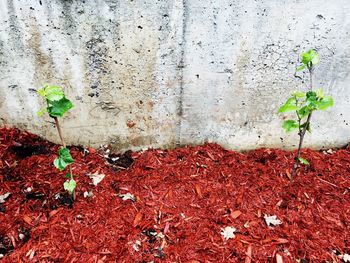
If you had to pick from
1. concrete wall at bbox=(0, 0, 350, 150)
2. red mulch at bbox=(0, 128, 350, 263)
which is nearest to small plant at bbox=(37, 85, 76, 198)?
red mulch at bbox=(0, 128, 350, 263)

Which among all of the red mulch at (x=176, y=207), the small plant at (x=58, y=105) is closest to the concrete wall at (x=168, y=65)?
the red mulch at (x=176, y=207)

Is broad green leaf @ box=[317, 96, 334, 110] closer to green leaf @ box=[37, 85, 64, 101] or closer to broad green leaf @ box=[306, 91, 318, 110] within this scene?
broad green leaf @ box=[306, 91, 318, 110]

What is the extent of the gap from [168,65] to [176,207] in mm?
1190

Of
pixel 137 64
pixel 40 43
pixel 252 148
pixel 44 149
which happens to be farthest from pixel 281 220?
pixel 40 43

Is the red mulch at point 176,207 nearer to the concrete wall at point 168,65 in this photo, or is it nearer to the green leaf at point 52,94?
the concrete wall at point 168,65

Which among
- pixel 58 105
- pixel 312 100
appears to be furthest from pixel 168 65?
pixel 312 100

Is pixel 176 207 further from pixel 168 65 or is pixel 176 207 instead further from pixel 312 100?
pixel 312 100

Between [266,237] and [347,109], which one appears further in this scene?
[347,109]

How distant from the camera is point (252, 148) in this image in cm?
346

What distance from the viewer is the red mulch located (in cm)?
250

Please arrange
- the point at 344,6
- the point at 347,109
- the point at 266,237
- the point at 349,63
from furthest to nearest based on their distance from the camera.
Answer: the point at 347,109, the point at 349,63, the point at 344,6, the point at 266,237

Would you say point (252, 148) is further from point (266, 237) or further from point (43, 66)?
point (43, 66)

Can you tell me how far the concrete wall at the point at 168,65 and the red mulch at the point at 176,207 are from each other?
23 cm

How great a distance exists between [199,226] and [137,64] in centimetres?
142
